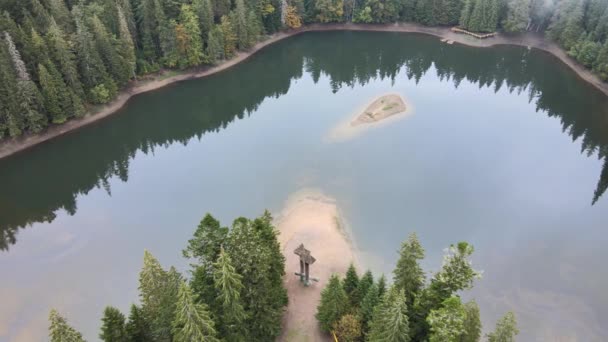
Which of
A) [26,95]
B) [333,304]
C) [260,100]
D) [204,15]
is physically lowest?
[260,100]

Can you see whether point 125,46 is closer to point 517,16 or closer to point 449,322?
point 449,322

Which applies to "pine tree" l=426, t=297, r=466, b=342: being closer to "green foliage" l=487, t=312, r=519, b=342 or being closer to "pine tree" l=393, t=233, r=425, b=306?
"green foliage" l=487, t=312, r=519, b=342

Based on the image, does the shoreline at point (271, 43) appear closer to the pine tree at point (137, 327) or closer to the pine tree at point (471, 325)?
the pine tree at point (137, 327)

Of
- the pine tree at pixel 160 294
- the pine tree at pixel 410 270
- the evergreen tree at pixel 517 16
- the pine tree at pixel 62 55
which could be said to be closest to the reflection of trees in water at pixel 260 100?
the evergreen tree at pixel 517 16

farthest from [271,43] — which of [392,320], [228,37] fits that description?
[392,320]

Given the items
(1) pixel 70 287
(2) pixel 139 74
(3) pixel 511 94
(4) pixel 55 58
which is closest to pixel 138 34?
(2) pixel 139 74

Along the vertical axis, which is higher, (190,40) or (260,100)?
(190,40)
